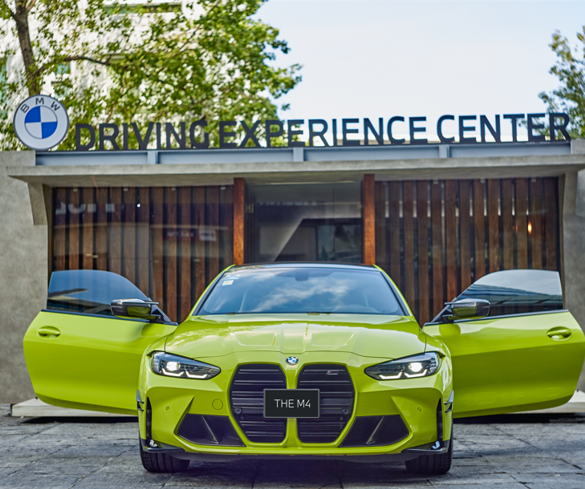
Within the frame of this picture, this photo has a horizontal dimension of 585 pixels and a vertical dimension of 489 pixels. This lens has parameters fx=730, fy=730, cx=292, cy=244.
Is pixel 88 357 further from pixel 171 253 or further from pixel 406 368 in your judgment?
pixel 171 253

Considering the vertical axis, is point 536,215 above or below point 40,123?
below

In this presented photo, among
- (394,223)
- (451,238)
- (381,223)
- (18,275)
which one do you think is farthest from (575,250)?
(18,275)

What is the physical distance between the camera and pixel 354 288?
225 inches

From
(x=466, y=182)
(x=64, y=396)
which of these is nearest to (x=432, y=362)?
(x=64, y=396)

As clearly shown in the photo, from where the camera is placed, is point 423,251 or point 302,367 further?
point 423,251

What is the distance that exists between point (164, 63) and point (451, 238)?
14.5 m

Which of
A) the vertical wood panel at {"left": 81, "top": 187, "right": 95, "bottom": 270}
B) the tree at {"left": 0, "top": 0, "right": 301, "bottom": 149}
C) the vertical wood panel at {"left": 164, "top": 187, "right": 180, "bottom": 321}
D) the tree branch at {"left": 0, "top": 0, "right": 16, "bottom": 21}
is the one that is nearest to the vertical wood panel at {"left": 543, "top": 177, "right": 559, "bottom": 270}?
the vertical wood panel at {"left": 164, "top": 187, "right": 180, "bottom": 321}

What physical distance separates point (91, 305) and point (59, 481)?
295cm

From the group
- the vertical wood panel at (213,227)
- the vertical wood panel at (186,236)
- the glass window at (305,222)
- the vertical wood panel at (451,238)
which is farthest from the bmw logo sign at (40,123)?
the vertical wood panel at (451,238)

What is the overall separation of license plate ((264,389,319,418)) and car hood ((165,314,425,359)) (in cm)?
26

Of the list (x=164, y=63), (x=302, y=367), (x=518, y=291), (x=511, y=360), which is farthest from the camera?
(x=164, y=63)

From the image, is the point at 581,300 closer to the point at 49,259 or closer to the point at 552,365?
the point at 552,365

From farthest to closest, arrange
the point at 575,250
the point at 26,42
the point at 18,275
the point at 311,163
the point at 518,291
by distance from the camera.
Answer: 1. the point at 26,42
2. the point at 18,275
3. the point at 575,250
4. the point at 311,163
5. the point at 518,291

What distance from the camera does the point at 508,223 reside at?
9.53m
